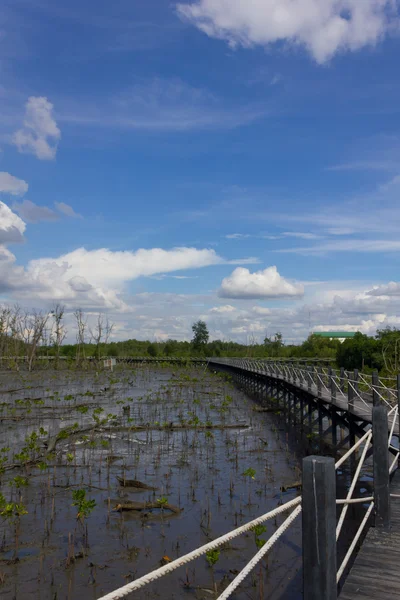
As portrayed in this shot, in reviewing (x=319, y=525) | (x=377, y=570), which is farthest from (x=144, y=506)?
(x=319, y=525)

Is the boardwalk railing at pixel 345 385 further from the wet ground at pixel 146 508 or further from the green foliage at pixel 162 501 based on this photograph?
the green foliage at pixel 162 501

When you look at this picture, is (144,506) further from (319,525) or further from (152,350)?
(152,350)

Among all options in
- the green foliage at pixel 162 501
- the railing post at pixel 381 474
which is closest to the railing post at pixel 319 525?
the railing post at pixel 381 474

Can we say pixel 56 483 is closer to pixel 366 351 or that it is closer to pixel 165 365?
pixel 366 351

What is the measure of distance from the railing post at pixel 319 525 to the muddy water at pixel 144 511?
10.5 feet

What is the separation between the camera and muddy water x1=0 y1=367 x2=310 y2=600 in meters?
6.19

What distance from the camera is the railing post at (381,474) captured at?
4.94 meters

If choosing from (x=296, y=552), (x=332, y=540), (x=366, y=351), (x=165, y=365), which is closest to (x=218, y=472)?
(x=296, y=552)

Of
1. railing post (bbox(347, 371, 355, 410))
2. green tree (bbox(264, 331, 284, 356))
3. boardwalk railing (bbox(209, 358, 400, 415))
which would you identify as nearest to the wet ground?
railing post (bbox(347, 371, 355, 410))

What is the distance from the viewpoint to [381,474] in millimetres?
5012

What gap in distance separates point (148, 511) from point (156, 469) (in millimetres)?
2849

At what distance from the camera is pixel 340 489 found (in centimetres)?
1032

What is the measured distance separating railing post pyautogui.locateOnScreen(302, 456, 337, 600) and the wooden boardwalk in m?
0.86

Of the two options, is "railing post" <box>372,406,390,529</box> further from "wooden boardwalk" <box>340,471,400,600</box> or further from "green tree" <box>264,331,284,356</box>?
"green tree" <box>264,331,284,356</box>
